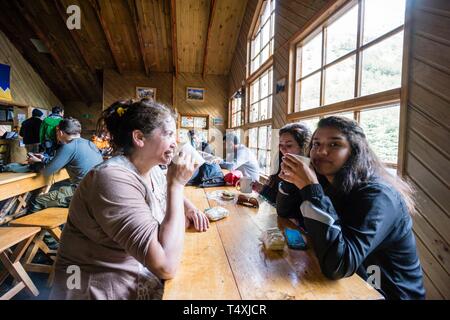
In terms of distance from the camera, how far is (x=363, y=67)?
1.84 meters

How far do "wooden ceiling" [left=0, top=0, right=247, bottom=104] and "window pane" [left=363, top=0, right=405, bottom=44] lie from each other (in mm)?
3922

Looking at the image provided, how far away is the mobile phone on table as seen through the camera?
95 cm

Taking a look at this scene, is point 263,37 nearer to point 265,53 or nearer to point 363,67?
point 265,53

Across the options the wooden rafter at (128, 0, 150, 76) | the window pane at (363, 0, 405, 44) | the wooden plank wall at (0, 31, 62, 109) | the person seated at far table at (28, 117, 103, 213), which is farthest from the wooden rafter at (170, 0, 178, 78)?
the wooden plank wall at (0, 31, 62, 109)

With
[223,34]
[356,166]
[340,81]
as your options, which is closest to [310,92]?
[340,81]

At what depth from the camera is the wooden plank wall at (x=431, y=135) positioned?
46.4 inches

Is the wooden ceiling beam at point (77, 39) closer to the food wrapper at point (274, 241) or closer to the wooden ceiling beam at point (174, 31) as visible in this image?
the wooden ceiling beam at point (174, 31)

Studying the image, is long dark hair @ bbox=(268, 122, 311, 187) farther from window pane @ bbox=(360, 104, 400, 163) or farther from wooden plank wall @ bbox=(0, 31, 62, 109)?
wooden plank wall @ bbox=(0, 31, 62, 109)

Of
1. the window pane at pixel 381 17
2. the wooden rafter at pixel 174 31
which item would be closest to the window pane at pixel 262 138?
the window pane at pixel 381 17

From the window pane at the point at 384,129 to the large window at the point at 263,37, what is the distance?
8.22 feet

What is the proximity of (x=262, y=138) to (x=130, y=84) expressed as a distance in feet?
15.9

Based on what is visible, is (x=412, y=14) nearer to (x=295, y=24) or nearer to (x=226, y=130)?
(x=295, y=24)

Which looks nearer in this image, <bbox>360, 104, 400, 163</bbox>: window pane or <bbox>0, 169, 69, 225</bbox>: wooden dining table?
<bbox>360, 104, 400, 163</bbox>: window pane
